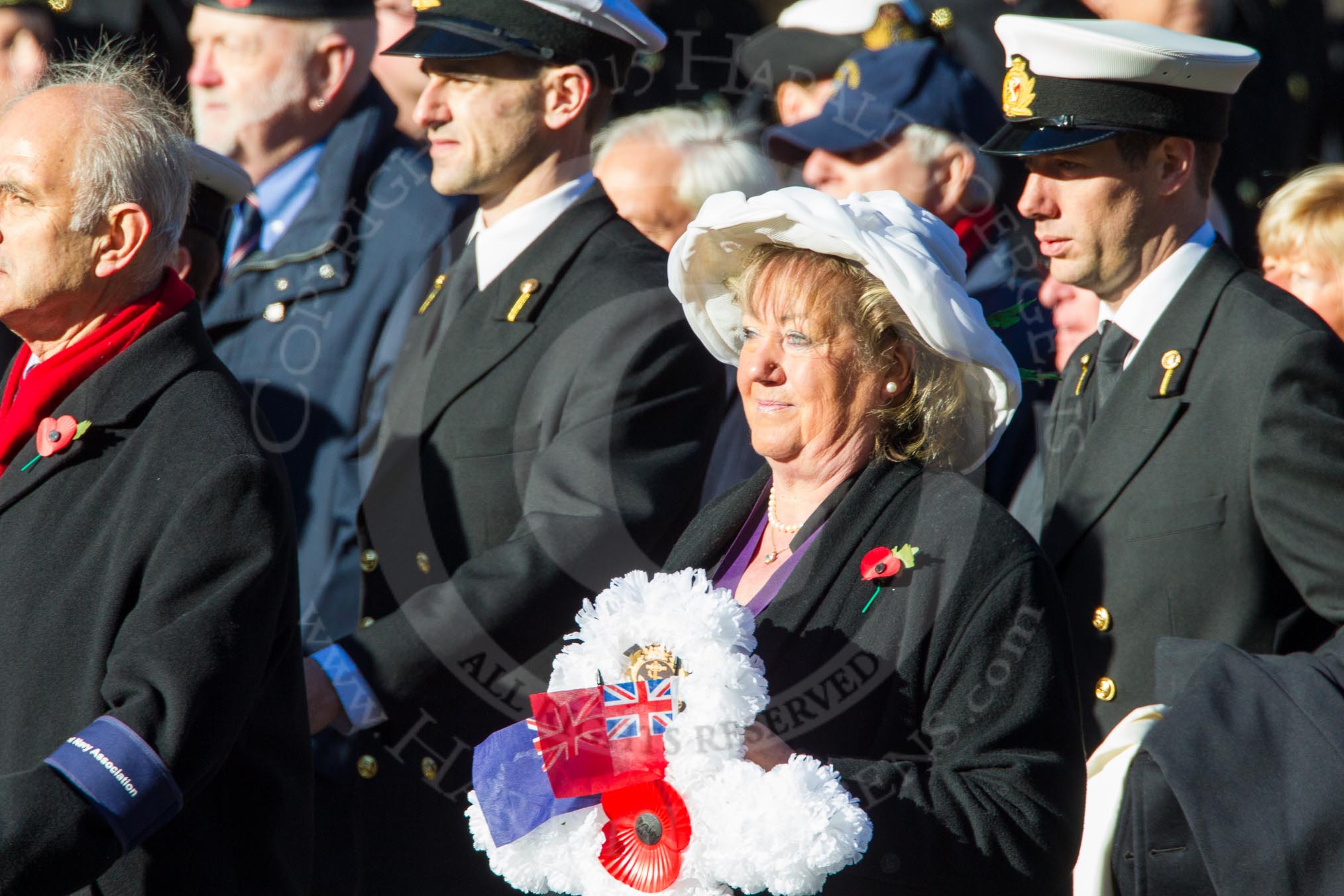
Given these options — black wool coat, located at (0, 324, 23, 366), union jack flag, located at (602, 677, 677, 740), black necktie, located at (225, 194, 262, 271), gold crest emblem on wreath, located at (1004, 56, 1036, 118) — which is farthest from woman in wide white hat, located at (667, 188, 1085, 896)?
black wool coat, located at (0, 324, 23, 366)

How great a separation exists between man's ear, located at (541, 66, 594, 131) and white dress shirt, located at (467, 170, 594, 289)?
167mm

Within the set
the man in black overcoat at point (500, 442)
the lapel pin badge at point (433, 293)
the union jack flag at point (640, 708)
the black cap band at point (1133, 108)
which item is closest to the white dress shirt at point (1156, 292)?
the black cap band at point (1133, 108)

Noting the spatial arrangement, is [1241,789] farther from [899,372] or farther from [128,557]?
[128,557]

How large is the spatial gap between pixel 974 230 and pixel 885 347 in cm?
201

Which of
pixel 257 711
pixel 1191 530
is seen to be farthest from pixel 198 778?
pixel 1191 530

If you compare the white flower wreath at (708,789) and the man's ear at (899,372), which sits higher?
the man's ear at (899,372)

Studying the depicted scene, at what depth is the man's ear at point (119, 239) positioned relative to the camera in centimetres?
289

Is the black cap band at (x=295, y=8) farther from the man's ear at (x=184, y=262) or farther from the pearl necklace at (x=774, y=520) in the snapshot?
the pearl necklace at (x=774, y=520)

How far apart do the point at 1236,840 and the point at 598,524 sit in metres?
1.61

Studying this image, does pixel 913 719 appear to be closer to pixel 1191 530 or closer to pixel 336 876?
pixel 1191 530

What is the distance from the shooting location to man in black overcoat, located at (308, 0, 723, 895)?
3703mm

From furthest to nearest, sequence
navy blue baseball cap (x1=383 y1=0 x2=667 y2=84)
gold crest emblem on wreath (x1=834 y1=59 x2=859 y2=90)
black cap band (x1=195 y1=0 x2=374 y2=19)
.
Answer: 1. black cap band (x1=195 y1=0 x2=374 y2=19)
2. gold crest emblem on wreath (x1=834 y1=59 x2=859 y2=90)
3. navy blue baseball cap (x1=383 y1=0 x2=667 y2=84)

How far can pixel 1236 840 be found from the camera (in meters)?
2.54

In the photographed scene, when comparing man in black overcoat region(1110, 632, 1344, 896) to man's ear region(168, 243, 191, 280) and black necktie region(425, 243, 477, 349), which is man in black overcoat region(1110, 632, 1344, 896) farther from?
man's ear region(168, 243, 191, 280)
